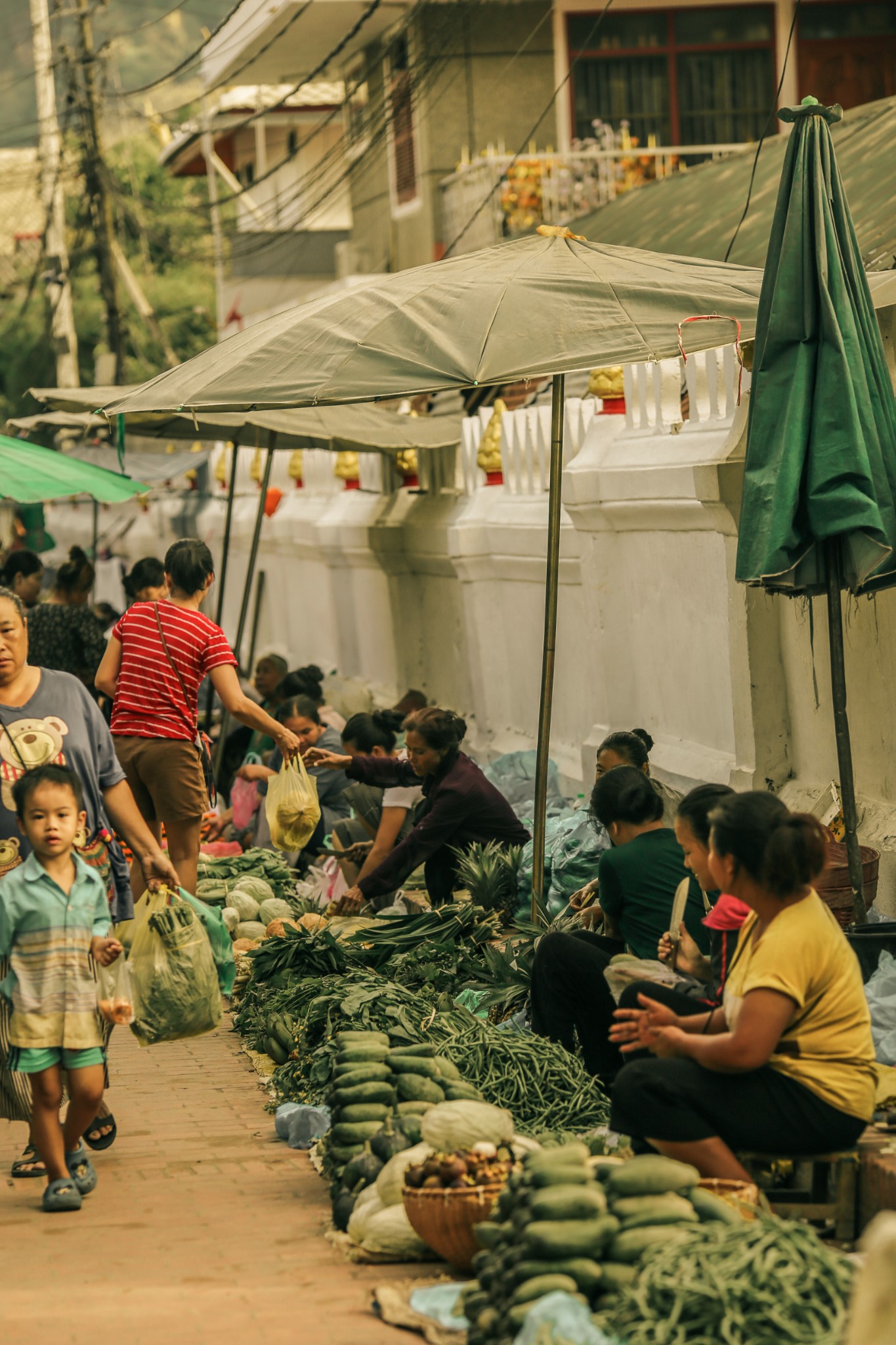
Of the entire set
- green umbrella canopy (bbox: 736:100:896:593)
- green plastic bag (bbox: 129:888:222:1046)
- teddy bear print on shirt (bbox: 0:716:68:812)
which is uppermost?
green umbrella canopy (bbox: 736:100:896:593)

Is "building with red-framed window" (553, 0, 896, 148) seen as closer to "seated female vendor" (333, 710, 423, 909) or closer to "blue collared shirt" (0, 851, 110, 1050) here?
"seated female vendor" (333, 710, 423, 909)

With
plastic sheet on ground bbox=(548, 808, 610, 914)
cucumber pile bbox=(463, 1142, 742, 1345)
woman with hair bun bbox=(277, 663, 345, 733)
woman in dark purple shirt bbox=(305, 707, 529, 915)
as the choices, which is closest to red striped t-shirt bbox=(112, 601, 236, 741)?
woman in dark purple shirt bbox=(305, 707, 529, 915)

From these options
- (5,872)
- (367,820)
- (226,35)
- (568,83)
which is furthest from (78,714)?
(226,35)

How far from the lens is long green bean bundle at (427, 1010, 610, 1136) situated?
16.4 feet

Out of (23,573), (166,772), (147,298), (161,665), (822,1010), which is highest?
(147,298)

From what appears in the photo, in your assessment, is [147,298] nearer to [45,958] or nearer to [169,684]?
[169,684]

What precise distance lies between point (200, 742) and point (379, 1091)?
9.54 ft

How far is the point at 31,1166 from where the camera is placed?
5277 mm

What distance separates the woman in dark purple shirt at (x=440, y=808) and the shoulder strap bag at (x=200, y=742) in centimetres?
48

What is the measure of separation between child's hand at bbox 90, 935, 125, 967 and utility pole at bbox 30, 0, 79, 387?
20244 mm

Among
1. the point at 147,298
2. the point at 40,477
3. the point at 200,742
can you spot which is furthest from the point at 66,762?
the point at 147,298

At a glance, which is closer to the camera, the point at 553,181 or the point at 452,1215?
the point at 452,1215

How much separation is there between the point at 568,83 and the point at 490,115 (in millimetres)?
1129

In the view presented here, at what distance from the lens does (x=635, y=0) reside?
1952 centimetres
